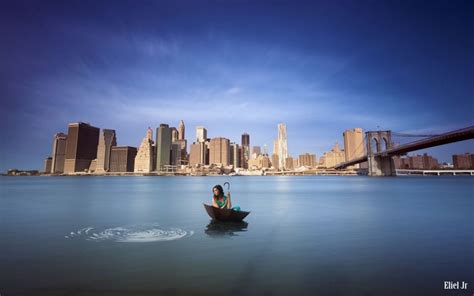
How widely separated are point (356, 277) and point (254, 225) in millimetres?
9378

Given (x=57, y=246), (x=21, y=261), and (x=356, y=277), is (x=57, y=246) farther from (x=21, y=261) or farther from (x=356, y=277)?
(x=356, y=277)

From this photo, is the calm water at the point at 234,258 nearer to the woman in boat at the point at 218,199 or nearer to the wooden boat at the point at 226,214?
the wooden boat at the point at 226,214

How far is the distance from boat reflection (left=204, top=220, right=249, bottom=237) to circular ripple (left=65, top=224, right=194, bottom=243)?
4.03ft

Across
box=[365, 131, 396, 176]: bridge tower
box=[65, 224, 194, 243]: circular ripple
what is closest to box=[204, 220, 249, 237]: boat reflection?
box=[65, 224, 194, 243]: circular ripple

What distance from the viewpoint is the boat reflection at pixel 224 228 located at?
14.2m

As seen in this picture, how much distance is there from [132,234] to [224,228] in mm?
4959

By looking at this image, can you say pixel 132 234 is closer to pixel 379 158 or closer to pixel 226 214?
pixel 226 214

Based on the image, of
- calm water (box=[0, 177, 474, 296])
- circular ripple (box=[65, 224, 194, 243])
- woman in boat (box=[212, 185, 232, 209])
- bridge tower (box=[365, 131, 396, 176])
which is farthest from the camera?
bridge tower (box=[365, 131, 396, 176])

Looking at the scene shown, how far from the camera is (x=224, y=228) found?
1549cm

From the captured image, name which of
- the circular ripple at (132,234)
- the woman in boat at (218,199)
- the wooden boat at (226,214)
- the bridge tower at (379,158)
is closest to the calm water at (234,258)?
the circular ripple at (132,234)

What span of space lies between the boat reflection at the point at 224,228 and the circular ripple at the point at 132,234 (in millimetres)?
1229

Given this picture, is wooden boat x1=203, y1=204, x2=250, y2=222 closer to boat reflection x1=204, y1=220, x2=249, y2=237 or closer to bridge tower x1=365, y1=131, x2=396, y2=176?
boat reflection x1=204, y1=220, x2=249, y2=237

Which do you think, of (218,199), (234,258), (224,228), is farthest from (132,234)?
(234,258)

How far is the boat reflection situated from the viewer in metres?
14.2
